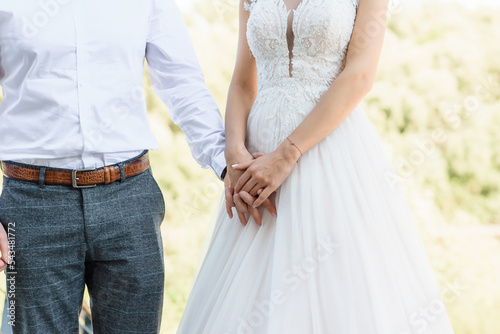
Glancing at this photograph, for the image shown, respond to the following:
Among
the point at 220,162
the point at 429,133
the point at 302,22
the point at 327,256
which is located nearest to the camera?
the point at 327,256

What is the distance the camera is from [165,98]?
155 centimetres

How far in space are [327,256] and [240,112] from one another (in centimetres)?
48

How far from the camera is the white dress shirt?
1.26 m

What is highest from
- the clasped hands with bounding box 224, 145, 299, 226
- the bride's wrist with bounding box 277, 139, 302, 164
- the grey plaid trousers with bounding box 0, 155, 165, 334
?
the bride's wrist with bounding box 277, 139, 302, 164

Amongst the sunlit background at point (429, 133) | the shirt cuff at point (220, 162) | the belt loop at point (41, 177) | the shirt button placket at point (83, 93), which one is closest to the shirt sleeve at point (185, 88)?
the shirt cuff at point (220, 162)

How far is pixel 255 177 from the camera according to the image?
131 centimetres

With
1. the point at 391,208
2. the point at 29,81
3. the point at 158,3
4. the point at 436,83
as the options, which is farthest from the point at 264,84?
the point at 436,83

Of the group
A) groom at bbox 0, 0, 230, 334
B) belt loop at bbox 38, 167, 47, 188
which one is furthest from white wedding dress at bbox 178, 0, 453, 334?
belt loop at bbox 38, 167, 47, 188

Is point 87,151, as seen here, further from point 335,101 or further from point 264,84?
point 335,101

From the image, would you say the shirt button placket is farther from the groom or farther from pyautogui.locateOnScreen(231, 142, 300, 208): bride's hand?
pyautogui.locateOnScreen(231, 142, 300, 208): bride's hand

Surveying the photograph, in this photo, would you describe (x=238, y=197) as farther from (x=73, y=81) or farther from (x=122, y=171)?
(x=73, y=81)

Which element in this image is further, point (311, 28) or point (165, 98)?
point (165, 98)

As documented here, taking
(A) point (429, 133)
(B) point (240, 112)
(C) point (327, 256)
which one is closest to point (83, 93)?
(B) point (240, 112)

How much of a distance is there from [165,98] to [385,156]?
2.08 feet
